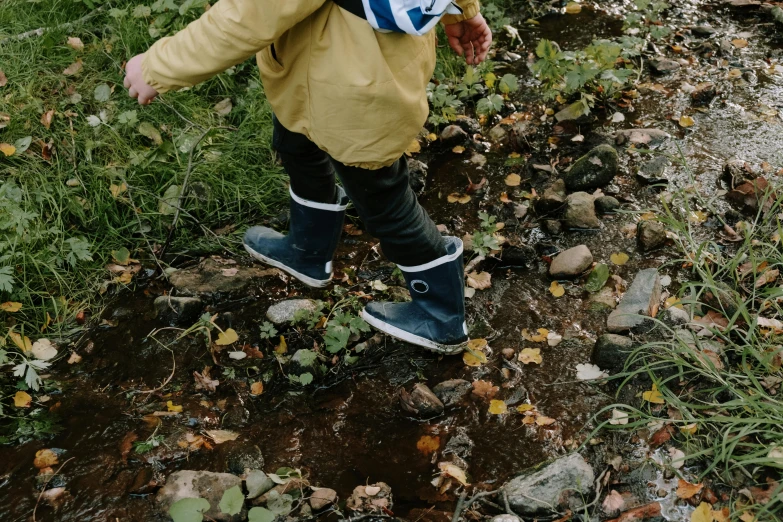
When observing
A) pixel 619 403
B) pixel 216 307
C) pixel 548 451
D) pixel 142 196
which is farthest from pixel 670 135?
pixel 142 196

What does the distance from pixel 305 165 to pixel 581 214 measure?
1231mm

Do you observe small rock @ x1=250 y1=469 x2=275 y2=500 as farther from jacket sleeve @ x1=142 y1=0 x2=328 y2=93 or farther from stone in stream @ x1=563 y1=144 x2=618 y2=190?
stone in stream @ x1=563 y1=144 x2=618 y2=190

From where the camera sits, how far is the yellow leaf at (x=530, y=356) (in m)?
2.35

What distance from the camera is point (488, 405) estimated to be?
2229mm

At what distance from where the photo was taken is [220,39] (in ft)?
5.32

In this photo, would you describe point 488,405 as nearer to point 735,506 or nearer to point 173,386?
point 735,506

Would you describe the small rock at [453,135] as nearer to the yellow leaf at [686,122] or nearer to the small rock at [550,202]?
the small rock at [550,202]

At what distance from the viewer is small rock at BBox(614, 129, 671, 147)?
325 cm

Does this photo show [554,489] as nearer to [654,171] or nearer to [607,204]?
[607,204]

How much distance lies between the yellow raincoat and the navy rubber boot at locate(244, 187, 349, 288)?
68 cm

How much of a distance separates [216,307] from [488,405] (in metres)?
1.19

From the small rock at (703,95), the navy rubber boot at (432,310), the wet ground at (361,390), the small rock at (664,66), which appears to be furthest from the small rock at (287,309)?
the small rock at (664,66)

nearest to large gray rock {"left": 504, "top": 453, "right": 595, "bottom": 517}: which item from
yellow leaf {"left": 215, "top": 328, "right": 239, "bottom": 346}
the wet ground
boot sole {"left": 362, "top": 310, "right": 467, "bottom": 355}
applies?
the wet ground

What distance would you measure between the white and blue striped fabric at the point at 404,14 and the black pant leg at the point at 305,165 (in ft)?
2.24
